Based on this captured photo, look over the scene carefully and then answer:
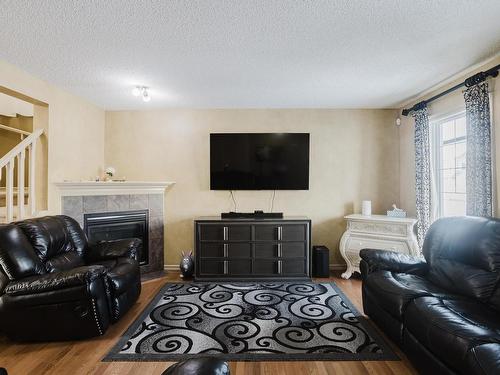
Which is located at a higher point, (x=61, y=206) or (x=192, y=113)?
(x=192, y=113)

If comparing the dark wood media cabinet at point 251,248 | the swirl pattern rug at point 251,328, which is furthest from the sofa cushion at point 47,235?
the dark wood media cabinet at point 251,248

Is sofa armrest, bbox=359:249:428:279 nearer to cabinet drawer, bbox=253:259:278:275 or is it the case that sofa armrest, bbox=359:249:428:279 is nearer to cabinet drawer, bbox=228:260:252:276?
cabinet drawer, bbox=253:259:278:275

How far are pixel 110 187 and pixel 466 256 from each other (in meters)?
4.11

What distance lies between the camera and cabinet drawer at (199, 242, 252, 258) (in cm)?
378

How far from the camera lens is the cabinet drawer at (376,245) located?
353cm

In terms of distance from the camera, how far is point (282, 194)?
14.1 feet

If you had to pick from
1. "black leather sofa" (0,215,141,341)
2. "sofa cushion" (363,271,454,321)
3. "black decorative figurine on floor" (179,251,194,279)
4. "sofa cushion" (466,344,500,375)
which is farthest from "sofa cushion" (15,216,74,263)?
"sofa cushion" (466,344,500,375)

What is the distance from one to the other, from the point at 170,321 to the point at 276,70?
2.81 meters

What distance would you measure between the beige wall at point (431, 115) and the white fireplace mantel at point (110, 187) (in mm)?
3626

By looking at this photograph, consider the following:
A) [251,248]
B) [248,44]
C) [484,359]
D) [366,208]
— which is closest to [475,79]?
[366,208]

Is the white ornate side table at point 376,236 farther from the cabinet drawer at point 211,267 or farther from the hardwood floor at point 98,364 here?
the cabinet drawer at point 211,267

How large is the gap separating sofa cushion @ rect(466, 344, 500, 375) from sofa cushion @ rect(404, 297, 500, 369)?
3 cm

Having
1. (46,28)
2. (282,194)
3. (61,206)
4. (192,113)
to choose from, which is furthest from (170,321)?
(192,113)

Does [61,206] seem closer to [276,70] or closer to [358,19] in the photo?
[276,70]
